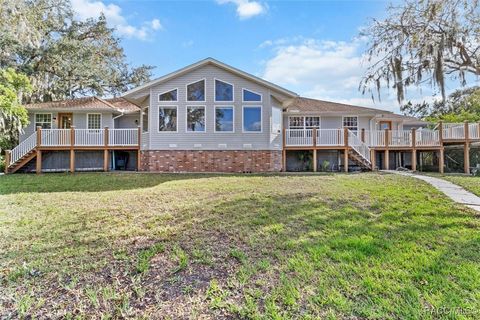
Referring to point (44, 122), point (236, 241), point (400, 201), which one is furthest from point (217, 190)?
point (44, 122)

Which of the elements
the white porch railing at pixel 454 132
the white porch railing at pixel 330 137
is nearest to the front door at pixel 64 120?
the white porch railing at pixel 330 137

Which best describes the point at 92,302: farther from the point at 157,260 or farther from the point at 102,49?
the point at 102,49

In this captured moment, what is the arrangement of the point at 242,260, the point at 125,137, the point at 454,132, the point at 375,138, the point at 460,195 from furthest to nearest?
the point at 375,138, the point at 454,132, the point at 125,137, the point at 460,195, the point at 242,260

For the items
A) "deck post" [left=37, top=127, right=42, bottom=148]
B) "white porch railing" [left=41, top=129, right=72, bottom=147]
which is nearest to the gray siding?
"white porch railing" [left=41, top=129, right=72, bottom=147]

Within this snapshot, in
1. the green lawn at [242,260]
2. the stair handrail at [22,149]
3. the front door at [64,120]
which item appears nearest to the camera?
the green lawn at [242,260]

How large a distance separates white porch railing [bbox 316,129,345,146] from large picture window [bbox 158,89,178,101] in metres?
7.73

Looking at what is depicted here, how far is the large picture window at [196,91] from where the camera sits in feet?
49.5

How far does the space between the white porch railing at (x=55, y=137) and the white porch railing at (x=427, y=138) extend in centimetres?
1885

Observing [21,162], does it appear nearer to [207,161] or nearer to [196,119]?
[196,119]

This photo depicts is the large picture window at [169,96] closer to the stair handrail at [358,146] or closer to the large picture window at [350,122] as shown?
the stair handrail at [358,146]

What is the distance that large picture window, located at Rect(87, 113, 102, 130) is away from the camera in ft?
57.0

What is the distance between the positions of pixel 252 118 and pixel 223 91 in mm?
2021

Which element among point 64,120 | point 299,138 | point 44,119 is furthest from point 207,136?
point 44,119

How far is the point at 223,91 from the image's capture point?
15.1 m
